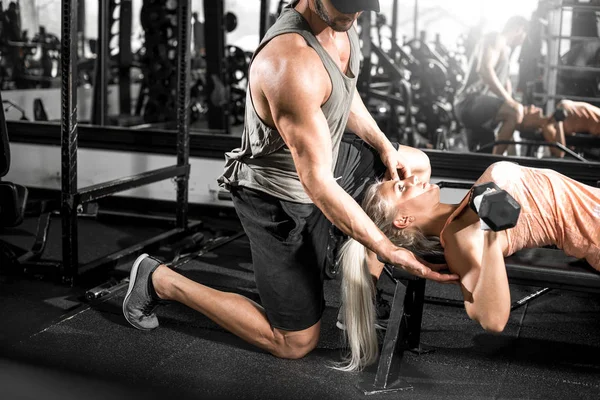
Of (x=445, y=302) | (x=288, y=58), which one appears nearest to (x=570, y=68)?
(x=445, y=302)

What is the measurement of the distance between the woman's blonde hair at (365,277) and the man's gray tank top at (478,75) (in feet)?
8.70

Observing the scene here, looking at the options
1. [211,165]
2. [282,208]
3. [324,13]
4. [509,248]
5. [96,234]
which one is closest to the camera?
[324,13]

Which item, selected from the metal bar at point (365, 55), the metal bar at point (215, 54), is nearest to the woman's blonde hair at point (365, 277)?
the metal bar at point (365, 55)

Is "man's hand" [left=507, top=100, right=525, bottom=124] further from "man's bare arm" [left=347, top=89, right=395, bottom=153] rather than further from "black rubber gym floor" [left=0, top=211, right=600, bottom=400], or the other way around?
"man's bare arm" [left=347, top=89, right=395, bottom=153]

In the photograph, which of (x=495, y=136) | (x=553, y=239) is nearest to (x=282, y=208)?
(x=553, y=239)

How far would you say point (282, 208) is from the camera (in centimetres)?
214

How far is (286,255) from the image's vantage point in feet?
7.00

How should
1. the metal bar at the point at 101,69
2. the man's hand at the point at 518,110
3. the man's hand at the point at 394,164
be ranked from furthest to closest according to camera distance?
the metal bar at the point at 101,69 → the man's hand at the point at 518,110 → the man's hand at the point at 394,164

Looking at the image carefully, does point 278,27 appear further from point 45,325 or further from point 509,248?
point 45,325

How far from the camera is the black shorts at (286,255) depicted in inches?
84.0

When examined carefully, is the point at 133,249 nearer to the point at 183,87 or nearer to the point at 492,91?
the point at 183,87

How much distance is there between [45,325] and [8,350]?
0.79 feet

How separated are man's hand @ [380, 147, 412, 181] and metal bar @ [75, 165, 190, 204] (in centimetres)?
136

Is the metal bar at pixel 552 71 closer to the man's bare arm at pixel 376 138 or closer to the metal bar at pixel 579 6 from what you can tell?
the metal bar at pixel 579 6
